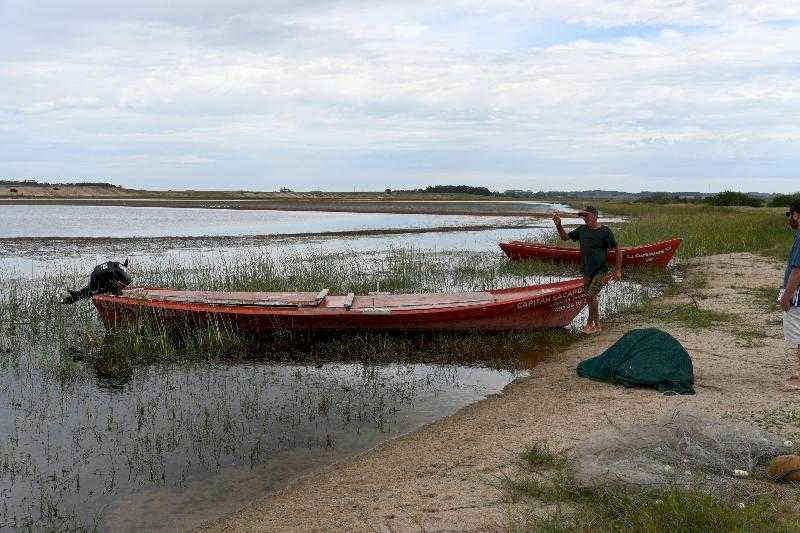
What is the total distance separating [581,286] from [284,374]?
196 inches

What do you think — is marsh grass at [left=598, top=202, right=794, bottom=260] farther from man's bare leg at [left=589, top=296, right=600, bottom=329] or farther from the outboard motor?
the outboard motor

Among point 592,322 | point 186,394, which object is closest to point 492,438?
point 186,394

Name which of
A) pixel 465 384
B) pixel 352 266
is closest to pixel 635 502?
pixel 465 384

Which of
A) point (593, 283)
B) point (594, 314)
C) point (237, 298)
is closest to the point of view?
point (593, 283)

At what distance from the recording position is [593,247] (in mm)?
10648

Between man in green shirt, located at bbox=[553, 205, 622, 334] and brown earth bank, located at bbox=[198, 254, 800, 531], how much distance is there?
101 centimetres

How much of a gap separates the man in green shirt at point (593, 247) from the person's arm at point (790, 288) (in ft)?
11.4

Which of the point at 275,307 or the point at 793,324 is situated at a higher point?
the point at 793,324

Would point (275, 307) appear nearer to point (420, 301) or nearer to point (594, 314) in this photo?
point (420, 301)

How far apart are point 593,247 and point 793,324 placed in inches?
148

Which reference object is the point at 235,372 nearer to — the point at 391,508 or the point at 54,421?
the point at 54,421

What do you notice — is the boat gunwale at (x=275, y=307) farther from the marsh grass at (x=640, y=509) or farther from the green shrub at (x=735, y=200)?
the green shrub at (x=735, y=200)

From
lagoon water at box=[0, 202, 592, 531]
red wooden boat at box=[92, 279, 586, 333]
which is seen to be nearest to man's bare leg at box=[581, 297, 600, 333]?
red wooden boat at box=[92, 279, 586, 333]

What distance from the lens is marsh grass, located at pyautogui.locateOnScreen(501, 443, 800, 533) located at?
14.2 feet
